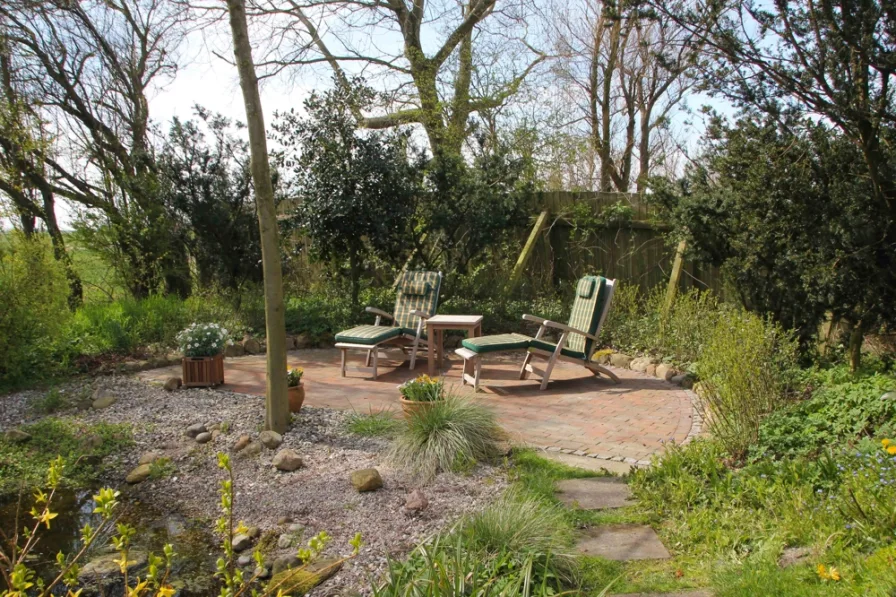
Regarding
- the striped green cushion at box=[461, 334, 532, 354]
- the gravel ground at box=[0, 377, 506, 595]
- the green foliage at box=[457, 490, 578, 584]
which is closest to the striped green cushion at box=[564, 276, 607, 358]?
the striped green cushion at box=[461, 334, 532, 354]

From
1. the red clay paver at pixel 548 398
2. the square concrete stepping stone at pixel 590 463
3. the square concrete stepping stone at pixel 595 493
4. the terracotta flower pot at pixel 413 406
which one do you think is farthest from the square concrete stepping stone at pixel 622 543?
the terracotta flower pot at pixel 413 406

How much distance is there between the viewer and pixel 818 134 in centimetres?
544

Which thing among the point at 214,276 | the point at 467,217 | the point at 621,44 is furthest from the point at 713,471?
the point at 621,44

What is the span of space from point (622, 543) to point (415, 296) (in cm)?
537

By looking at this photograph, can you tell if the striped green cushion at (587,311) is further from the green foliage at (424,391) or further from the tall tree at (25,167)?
the tall tree at (25,167)

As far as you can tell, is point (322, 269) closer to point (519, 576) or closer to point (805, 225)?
point (805, 225)

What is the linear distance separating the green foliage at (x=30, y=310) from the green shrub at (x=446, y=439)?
14.7ft

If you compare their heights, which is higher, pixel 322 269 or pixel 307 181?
pixel 307 181

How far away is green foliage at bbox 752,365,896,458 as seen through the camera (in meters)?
3.83

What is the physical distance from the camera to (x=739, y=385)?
4.11 metres

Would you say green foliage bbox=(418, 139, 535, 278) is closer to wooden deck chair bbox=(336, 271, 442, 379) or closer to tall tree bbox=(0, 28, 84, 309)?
wooden deck chair bbox=(336, 271, 442, 379)

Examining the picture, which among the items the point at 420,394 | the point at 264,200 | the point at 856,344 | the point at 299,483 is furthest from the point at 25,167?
the point at 856,344

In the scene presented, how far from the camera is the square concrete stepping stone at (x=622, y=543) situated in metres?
3.08

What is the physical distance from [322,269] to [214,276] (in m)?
1.69
